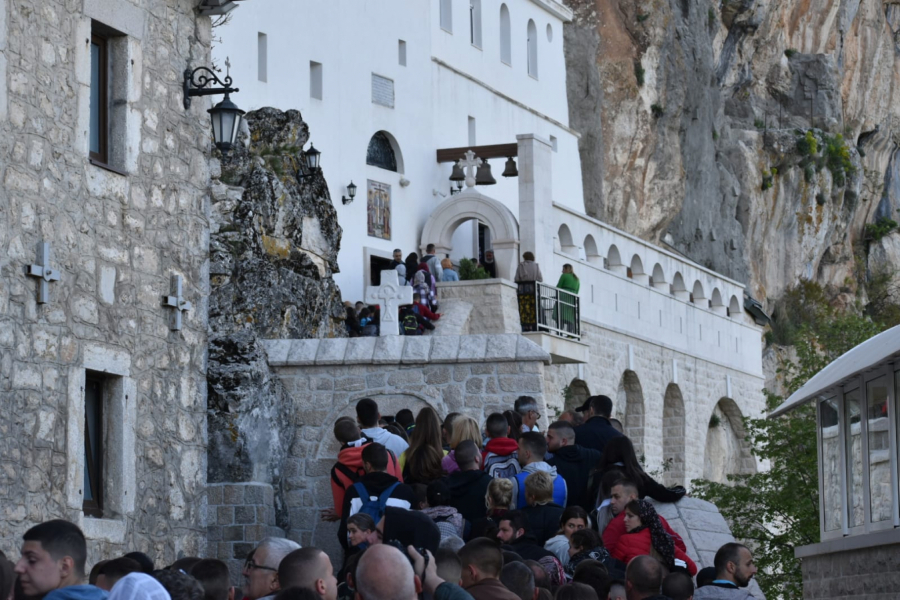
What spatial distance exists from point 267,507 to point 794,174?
3801 cm

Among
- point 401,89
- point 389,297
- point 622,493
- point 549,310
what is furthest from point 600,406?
point 401,89

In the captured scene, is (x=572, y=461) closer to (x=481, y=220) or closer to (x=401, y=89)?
(x=481, y=220)

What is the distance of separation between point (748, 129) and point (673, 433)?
1620 centimetres

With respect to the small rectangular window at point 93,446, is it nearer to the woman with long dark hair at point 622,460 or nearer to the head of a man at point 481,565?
the woman with long dark hair at point 622,460

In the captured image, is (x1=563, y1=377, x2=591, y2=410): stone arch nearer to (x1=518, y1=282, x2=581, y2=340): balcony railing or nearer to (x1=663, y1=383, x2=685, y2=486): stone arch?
(x1=518, y1=282, x2=581, y2=340): balcony railing

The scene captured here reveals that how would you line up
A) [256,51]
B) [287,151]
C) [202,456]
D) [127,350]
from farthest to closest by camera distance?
[256,51], [287,151], [202,456], [127,350]

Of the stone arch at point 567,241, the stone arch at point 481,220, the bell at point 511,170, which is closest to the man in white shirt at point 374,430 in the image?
the stone arch at point 481,220

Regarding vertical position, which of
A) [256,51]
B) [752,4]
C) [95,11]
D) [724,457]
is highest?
[752,4]

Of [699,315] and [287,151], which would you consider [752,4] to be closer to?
[699,315]

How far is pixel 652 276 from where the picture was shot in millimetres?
36062

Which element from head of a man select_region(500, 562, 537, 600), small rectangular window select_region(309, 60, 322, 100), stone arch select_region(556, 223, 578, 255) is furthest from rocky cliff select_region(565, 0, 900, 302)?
head of a man select_region(500, 562, 537, 600)

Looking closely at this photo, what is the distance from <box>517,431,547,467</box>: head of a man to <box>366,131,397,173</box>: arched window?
723 inches

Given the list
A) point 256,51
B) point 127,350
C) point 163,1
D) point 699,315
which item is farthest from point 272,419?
point 699,315

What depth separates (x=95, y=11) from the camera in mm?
11742
